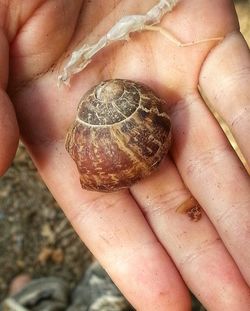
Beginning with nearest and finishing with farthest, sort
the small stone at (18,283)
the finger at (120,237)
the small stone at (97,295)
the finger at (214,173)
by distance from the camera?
1. the finger at (214,173)
2. the finger at (120,237)
3. the small stone at (97,295)
4. the small stone at (18,283)

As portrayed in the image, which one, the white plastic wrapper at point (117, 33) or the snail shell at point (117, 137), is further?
the white plastic wrapper at point (117, 33)

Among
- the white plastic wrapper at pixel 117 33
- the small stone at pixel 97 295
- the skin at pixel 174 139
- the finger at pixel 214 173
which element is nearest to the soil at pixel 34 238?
the small stone at pixel 97 295

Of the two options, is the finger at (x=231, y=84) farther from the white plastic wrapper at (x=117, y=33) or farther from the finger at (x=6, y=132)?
the finger at (x=6, y=132)

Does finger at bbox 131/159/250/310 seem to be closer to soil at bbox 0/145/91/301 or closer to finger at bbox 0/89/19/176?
finger at bbox 0/89/19/176

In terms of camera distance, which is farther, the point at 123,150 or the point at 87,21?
the point at 87,21

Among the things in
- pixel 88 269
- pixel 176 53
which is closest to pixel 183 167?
pixel 176 53

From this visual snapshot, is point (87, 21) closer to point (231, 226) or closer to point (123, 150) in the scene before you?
point (123, 150)
